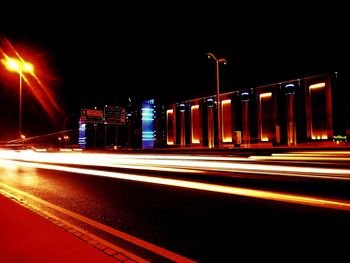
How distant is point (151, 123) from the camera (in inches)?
1879

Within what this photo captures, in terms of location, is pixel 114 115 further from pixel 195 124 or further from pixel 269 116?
pixel 269 116

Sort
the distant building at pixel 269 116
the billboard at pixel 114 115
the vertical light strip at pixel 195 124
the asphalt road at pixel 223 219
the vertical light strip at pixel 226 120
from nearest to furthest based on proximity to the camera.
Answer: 1. the asphalt road at pixel 223 219
2. the distant building at pixel 269 116
3. the vertical light strip at pixel 226 120
4. the billboard at pixel 114 115
5. the vertical light strip at pixel 195 124

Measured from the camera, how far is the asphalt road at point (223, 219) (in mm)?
4625

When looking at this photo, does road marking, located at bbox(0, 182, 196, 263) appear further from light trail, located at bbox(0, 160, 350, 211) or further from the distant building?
the distant building

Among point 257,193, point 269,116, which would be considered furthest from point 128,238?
point 269,116

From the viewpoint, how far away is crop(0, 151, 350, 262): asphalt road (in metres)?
4.62

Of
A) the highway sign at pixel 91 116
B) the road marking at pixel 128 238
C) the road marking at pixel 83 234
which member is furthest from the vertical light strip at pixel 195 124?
the road marking at pixel 83 234

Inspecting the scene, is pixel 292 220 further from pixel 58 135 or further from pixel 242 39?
pixel 58 135

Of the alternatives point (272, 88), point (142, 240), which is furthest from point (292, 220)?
point (272, 88)

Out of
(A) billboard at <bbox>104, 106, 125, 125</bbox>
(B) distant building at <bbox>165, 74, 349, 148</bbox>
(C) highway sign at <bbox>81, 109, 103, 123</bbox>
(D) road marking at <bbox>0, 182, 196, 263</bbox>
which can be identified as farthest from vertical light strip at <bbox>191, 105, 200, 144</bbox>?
(D) road marking at <bbox>0, 182, 196, 263</bbox>

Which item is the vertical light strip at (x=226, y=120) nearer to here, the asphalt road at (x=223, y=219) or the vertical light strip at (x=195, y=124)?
the vertical light strip at (x=195, y=124)

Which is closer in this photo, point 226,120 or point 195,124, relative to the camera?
point 226,120

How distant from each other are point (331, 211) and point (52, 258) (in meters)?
5.25

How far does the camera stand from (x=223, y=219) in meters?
6.39
